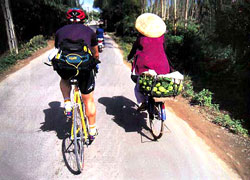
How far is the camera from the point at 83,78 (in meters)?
2.99

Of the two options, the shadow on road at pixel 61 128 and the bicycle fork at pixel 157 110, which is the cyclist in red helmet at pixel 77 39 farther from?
the bicycle fork at pixel 157 110

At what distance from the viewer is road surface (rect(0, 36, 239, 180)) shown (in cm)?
306

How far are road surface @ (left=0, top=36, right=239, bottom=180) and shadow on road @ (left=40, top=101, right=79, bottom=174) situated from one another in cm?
2

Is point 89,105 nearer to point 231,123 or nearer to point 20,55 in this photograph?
point 231,123

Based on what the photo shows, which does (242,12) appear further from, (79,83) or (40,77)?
(40,77)

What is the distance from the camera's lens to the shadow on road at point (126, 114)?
4.36 meters

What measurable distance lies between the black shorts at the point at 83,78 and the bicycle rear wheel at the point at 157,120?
4.28 feet

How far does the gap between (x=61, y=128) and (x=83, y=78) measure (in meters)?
1.59

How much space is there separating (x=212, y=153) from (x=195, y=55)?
5329 mm

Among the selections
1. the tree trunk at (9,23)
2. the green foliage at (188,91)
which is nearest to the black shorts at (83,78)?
the green foliage at (188,91)

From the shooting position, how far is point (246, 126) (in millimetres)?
4531

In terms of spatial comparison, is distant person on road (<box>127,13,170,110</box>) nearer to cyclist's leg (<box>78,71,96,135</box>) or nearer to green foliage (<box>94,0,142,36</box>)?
cyclist's leg (<box>78,71,96,135</box>)

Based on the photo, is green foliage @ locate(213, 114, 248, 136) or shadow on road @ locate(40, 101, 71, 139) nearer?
shadow on road @ locate(40, 101, 71, 139)

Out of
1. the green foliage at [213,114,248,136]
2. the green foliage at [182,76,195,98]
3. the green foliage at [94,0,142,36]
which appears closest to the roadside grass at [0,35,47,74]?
the green foliage at [182,76,195,98]
